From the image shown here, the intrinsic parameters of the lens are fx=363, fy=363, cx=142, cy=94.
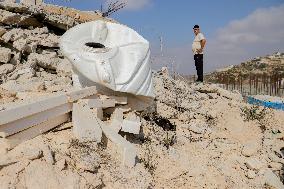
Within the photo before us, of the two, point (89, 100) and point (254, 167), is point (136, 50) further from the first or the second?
point (254, 167)

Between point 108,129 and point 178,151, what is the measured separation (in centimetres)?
118

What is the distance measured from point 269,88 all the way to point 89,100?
10.1 meters

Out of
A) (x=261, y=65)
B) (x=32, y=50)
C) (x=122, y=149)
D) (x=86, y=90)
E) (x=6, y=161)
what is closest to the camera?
(x=6, y=161)

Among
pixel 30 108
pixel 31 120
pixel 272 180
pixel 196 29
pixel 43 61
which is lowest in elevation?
pixel 272 180

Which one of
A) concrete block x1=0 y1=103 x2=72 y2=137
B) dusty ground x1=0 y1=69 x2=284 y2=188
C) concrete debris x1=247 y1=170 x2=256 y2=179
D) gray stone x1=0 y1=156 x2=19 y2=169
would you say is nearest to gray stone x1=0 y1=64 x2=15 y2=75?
dusty ground x1=0 y1=69 x2=284 y2=188

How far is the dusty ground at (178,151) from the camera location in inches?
110

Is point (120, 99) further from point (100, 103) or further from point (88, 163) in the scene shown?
point (88, 163)

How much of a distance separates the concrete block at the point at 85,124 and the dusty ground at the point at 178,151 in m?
0.08

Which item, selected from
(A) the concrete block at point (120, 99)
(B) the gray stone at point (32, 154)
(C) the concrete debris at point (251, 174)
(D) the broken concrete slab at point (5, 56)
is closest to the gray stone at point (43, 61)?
(D) the broken concrete slab at point (5, 56)

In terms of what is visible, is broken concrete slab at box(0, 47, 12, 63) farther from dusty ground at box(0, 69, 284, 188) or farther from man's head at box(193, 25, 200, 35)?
man's head at box(193, 25, 200, 35)

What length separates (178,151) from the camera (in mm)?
4457

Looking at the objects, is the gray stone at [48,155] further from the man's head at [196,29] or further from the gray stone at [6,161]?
the man's head at [196,29]

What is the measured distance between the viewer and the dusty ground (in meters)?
2.79

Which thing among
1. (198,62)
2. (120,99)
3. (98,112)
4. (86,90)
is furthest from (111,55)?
(198,62)
